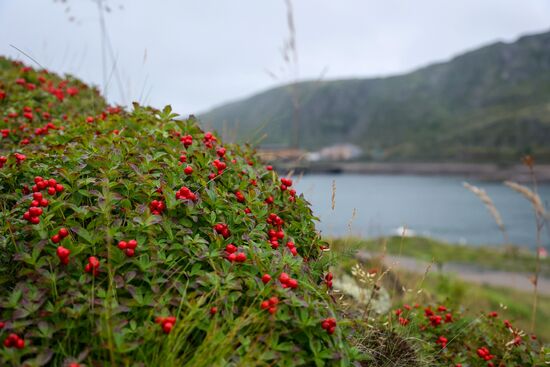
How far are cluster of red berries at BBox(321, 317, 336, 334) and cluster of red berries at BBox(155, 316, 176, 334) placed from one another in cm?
77

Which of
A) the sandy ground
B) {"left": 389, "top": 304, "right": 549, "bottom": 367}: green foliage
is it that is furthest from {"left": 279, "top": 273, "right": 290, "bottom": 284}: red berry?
the sandy ground

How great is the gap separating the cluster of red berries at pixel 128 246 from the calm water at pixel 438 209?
150ft

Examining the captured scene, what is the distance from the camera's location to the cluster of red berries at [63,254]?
2.33 metres

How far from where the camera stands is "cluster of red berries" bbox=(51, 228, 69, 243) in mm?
2465

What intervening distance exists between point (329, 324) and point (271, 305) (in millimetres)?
318

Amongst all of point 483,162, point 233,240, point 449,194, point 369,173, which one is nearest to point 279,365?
point 233,240

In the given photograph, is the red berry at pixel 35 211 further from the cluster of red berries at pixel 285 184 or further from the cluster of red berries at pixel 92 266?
the cluster of red berries at pixel 285 184

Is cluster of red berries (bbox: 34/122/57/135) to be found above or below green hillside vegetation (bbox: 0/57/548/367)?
above

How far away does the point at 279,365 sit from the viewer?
7.18ft

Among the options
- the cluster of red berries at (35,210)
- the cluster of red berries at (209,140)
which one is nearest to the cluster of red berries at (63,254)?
the cluster of red berries at (35,210)

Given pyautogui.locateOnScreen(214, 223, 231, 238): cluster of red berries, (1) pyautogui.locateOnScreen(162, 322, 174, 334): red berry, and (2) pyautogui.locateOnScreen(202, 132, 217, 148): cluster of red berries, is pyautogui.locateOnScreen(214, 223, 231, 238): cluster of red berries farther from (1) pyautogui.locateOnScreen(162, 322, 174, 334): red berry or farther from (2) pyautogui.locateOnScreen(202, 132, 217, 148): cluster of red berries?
(2) pyautogui.locateOnScreen(202, 132, 217, 148): cluster of red berries

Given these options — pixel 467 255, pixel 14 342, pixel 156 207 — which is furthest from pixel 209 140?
pixel 467 255

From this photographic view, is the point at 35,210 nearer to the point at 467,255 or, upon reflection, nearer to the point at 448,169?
the point at 467,255

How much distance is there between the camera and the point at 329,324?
2.35 metres
